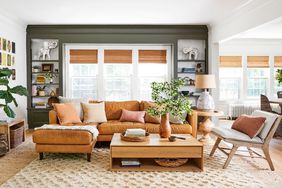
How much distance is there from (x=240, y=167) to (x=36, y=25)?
18.2ft

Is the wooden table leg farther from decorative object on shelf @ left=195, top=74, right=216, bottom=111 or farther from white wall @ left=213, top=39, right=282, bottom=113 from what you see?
white wall @ left=213, top=39, right=282, bottom=113

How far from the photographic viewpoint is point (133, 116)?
528cm

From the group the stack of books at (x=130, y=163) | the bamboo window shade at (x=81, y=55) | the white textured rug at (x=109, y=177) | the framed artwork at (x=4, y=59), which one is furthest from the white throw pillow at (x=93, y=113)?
the bamboo window shade at (x=81, y=55)

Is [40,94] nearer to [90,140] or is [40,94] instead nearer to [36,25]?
[36,25]

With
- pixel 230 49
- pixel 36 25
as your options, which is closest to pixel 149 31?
pixel 36 25

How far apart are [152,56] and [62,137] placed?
3773mm

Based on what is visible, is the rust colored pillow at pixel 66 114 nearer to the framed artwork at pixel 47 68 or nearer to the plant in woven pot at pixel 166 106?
the plant in woven pot at pixel 166 106

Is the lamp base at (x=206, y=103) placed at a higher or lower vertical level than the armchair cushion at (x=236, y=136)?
higher

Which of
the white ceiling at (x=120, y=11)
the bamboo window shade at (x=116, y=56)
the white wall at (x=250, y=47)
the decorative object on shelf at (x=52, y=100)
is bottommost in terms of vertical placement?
the decorative object on shelf at (x=52, y=100)

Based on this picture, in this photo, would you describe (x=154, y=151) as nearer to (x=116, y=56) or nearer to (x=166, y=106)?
(x=166, y=106)

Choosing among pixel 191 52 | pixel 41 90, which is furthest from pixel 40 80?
pixel 191 52

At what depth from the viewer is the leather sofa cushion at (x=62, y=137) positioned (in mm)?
4105

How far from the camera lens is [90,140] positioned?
4.15m

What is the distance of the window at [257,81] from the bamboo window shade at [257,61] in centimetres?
13
